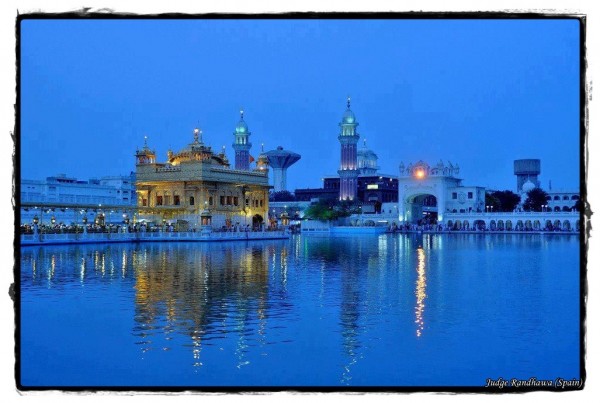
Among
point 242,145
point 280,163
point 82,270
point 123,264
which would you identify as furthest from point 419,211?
point 82,270

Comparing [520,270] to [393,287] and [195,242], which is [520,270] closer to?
[393,287]

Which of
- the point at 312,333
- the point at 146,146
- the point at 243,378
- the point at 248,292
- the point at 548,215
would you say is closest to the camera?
the point at 243,378

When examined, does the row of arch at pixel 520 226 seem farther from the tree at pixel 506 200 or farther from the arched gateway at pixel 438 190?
the tree at pixel 506 200

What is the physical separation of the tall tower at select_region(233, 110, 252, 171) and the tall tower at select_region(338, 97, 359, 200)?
15.9m

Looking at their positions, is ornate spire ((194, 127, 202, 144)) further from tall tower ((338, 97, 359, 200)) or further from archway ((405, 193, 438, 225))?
tall tower ((338, 97, 359, 200))

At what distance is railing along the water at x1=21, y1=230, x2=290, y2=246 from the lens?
31084 millimetres

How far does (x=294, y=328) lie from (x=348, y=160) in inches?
2993

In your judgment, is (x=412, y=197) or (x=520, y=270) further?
(x=412, y=197)

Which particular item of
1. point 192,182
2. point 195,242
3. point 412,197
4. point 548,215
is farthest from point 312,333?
point 412,197

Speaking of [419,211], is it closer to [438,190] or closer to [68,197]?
[438,190]

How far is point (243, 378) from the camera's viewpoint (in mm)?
7430

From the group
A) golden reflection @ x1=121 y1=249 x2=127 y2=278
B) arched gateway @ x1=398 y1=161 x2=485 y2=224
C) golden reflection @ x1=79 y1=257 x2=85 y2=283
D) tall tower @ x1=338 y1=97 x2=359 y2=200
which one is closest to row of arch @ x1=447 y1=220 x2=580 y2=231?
arched gateway @ x1=398 y1=161 x2=485 y2=224

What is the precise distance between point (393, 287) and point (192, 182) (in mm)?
30041

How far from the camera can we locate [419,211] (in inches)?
2820
